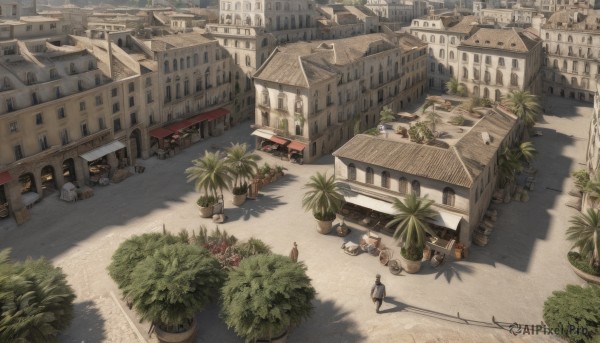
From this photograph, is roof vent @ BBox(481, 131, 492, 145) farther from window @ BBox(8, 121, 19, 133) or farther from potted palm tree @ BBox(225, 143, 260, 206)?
window @ BBox(8, 121, 19, 133)

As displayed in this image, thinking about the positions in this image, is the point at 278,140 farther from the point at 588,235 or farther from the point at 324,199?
the point at 588,235

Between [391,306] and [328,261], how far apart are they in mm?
8709

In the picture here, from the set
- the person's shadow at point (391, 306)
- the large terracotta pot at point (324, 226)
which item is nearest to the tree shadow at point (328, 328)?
the person's shadow at point (391, 306)

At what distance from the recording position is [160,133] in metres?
75.1

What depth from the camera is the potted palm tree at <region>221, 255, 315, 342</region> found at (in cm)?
3369

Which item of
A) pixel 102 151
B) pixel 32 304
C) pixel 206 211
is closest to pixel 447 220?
pixel 206 211

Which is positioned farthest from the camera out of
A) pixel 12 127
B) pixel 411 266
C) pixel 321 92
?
pixel 321 92

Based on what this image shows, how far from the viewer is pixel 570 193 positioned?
2504 inches

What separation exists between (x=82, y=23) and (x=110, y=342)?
82.9 m

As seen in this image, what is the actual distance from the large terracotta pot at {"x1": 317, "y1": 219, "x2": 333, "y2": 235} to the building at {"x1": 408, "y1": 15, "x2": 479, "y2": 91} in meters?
71.6

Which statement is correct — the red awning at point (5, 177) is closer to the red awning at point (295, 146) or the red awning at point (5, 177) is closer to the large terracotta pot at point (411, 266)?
the red awning at point (295, 146)

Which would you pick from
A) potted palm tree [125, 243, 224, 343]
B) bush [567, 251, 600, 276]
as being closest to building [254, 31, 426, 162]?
bush [567, 251, 600, 276]

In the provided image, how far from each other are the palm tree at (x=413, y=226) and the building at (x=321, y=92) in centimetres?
2949

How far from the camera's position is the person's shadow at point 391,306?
40.6m
